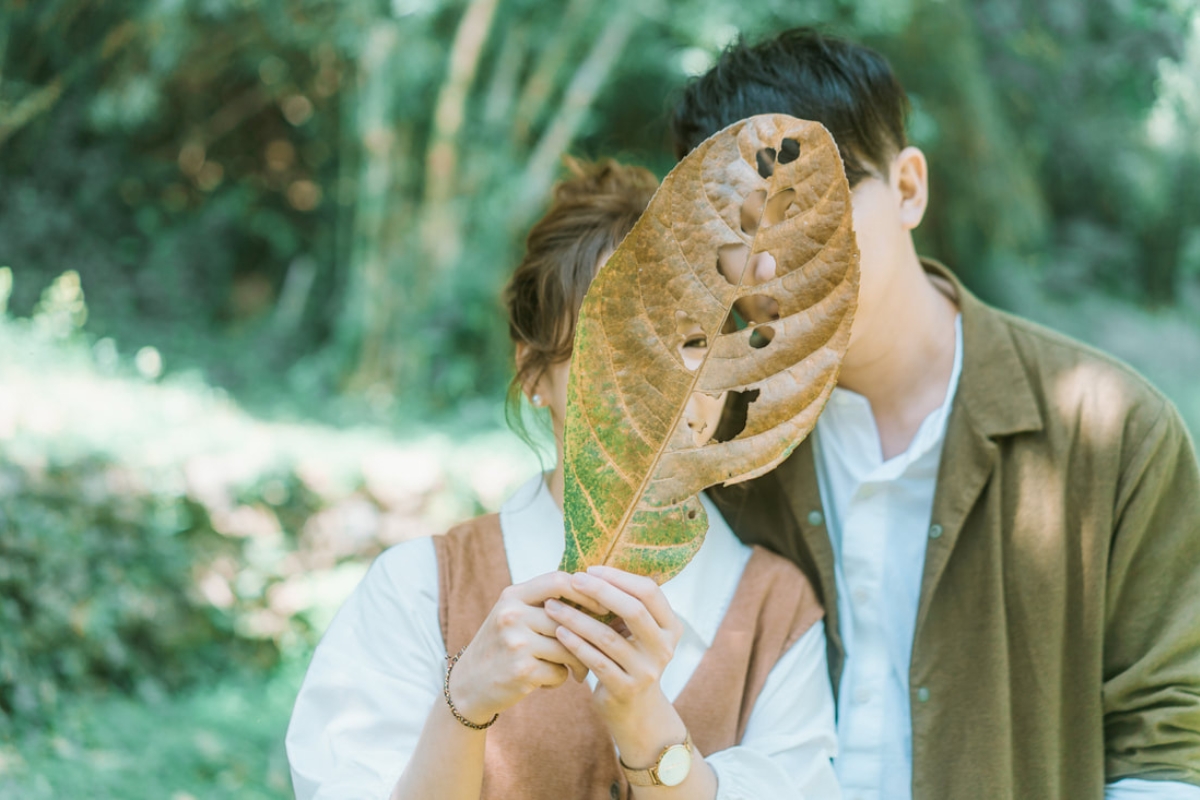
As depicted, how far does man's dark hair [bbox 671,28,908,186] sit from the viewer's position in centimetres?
170

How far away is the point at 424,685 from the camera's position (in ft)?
4.89

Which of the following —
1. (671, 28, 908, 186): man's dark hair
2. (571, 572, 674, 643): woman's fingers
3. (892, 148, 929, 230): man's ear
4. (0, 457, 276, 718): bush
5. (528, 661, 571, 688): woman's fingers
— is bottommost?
(0, 457, 276, 718): bush

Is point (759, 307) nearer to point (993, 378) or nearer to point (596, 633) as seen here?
point (993, 378)

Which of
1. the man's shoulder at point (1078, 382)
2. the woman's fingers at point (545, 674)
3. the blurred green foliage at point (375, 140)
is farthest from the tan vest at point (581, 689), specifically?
the blurred green foliage at point (375, 140)

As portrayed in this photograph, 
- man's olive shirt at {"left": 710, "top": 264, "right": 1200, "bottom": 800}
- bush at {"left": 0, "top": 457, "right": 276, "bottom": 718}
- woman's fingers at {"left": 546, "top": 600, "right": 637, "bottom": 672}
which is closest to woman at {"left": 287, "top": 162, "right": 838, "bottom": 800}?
woman's fingers at {"left": 546, "top": 600, "right": 637, "bottom": 672}

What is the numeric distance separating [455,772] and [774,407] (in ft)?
1.97

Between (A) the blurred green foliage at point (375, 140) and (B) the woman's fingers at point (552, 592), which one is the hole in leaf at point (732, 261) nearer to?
(B) the woman's fingers at point (552, 592)

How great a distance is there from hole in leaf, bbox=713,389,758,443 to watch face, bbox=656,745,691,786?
0.59m

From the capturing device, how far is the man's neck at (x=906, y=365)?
183 cm

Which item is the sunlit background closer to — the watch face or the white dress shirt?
the white dress shirt

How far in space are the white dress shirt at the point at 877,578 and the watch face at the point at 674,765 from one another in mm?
595

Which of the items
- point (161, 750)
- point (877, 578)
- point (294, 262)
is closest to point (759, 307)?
point (877, 578)

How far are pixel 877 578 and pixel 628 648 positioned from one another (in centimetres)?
83

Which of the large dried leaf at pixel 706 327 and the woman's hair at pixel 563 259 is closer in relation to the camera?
the large dried leaf at pixel 706 327
